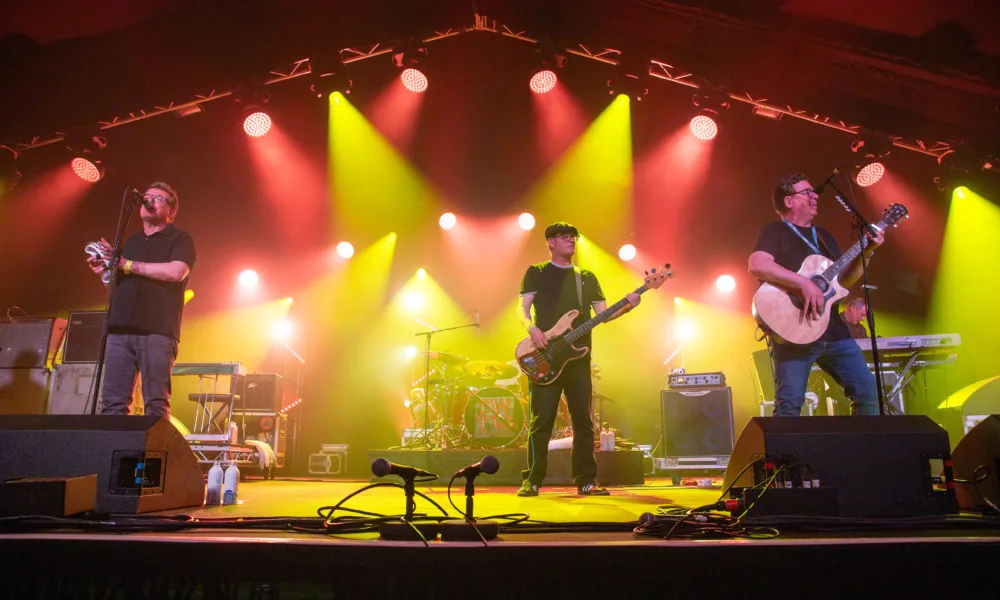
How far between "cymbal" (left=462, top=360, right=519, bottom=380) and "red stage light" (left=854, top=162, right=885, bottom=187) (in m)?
5.40

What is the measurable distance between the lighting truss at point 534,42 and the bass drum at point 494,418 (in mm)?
4615

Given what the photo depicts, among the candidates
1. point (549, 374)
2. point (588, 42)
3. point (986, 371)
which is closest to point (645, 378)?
point (986, 371)

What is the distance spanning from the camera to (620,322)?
1127 cm

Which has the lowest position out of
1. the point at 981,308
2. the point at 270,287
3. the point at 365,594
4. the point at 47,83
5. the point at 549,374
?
the point at 365,594

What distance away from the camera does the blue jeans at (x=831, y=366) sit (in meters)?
3.71

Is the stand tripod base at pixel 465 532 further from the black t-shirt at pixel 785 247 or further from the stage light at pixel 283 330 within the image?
the stage light at pixel 283 330

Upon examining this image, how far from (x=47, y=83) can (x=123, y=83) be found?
0.77 m

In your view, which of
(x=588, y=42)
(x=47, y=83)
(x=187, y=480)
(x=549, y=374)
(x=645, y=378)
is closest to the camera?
(x=187, y=480)

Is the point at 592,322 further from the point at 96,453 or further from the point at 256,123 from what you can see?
the point at 256,123

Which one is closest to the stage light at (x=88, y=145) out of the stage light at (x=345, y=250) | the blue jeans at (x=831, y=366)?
the stage light at (x=345, y=250)

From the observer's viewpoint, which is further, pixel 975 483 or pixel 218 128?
pixel 218 128

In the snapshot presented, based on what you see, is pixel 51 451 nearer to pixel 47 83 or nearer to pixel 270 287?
pixel 47 83

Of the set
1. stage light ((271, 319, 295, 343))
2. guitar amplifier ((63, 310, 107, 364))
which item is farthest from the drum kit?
guitar amplifier ((63, 310, 107, 364))

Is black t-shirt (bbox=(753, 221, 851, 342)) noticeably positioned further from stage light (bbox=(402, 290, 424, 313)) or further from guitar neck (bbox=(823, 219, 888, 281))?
stage light (bbox=(402, 290, 424, 313))
